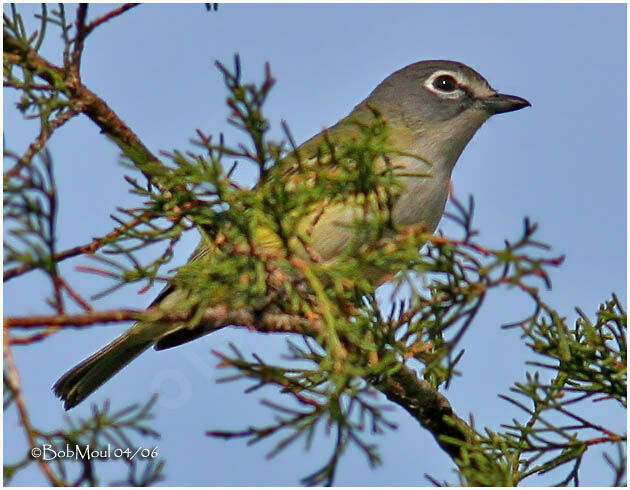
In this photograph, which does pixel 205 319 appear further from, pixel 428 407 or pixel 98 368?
pixel 98 368

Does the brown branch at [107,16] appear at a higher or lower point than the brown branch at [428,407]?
higher

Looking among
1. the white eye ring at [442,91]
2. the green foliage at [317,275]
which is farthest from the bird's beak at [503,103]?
the green foliage at [317,275]

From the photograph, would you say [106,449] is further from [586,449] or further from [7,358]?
[586,449]

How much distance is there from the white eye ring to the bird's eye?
0.02 metres

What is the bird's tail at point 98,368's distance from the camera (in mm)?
5711

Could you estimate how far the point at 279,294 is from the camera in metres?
3.48

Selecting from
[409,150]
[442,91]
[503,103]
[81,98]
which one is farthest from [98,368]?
[503,103]

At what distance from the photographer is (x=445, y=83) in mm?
7023

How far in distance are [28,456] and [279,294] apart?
111cm

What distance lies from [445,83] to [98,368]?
3333 mm

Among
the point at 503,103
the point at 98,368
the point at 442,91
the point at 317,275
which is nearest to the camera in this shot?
the point at 317,275

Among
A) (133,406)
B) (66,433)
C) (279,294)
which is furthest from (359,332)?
(66,433)

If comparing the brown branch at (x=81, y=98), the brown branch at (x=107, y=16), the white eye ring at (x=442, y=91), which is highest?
the white eye ring at (x=442, y=91)

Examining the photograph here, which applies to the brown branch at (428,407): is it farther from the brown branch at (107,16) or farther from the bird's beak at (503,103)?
the bird's beak at (503,103)
